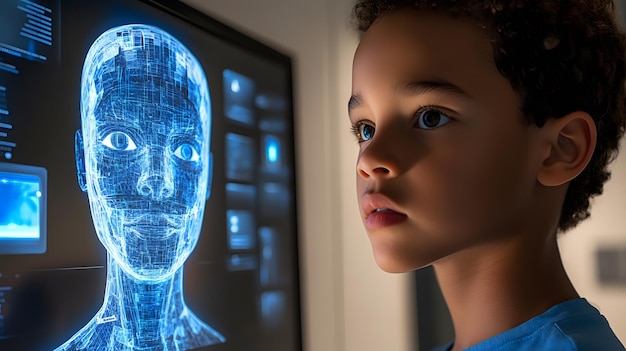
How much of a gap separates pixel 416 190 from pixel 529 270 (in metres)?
0.18

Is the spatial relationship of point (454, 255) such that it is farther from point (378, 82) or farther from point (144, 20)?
Answer: point (144, 20)

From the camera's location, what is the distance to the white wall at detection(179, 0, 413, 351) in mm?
1390

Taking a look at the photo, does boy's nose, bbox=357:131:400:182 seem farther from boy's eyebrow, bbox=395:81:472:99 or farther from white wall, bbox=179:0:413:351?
white wall, bbox=179:0:413:351

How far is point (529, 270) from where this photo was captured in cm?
78

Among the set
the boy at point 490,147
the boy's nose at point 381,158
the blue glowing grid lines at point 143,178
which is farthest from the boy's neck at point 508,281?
the blue glowing grid lines at point 143,178

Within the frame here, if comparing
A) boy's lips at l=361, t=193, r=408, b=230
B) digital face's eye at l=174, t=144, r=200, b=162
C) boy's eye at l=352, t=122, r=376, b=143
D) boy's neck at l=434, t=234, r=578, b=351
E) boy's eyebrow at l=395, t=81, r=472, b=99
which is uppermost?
boy's eyebrow at l=395, t=81, r=472, b=99

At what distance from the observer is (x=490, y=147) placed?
74cm

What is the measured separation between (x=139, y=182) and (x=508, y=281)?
52 centimetres

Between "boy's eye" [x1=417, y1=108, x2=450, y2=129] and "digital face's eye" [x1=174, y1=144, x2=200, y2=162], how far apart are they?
39 centimetres


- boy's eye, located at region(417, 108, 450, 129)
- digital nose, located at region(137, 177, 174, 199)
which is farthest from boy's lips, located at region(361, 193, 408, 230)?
digital nose, located at region(137, 177, 174, 199)

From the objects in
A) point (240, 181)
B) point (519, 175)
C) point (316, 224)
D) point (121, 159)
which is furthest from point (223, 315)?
point (519, 175)

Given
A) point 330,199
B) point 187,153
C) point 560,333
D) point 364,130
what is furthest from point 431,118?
point 330,199

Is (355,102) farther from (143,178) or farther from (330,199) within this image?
(330,199)

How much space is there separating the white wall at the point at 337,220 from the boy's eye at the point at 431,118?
581mm
